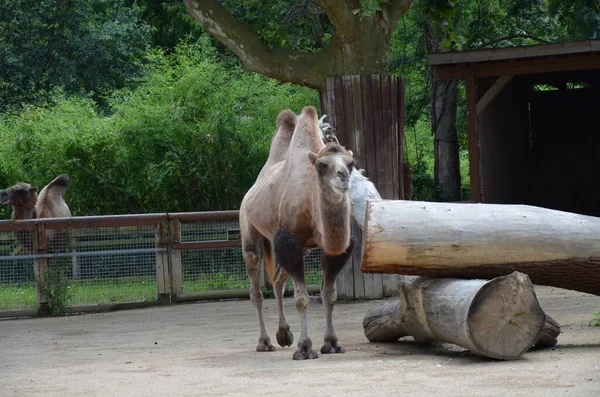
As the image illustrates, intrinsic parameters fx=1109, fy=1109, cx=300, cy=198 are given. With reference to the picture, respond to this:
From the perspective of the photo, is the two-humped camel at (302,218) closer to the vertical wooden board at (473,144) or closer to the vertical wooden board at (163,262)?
the vertical wooden board at (163,262)

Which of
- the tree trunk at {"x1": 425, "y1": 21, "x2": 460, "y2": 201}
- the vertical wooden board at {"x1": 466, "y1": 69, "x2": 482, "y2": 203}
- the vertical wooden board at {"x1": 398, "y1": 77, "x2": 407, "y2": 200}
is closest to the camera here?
the vertical wooden board at {"x1": 398, "y1": 77, "x2": 407, "y2": 200}

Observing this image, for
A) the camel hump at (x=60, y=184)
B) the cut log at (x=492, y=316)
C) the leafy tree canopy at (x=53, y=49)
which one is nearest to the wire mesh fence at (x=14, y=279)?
the camel hump at (x=60, y=184)

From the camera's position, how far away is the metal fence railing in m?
14.2

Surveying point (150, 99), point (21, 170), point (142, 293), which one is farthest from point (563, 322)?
point (21, 170)

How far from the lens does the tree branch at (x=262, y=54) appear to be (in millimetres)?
14320

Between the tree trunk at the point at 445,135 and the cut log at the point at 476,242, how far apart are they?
40.0 feet

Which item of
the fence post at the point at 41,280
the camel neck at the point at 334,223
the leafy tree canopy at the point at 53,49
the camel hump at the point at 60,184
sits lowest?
the fence post at the point at 41,280

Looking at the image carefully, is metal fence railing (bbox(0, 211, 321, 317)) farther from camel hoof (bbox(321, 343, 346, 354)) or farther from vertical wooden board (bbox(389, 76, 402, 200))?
camel hoof (bbox(321, 343, 346, 354))

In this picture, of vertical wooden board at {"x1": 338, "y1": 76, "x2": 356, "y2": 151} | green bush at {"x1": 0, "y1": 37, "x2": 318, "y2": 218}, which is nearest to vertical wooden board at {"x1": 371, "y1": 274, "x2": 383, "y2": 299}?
vertical wooden board at {"x1": 338, "y1": 76, "x2": 356, "y2": 151}

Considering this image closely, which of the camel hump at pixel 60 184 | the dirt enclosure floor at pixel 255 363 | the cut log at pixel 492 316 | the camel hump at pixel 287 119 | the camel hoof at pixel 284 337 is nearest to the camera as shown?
the dirt enclosure floor at pixel 255 363

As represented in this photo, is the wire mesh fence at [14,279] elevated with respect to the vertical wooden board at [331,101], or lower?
lower

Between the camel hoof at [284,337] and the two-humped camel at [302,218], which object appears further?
the camel hoof at [284,337]

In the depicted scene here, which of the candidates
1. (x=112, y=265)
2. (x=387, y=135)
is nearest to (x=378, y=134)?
(x=387, y=135)

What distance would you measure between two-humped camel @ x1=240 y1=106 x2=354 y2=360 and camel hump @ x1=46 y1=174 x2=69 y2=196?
6.74m
